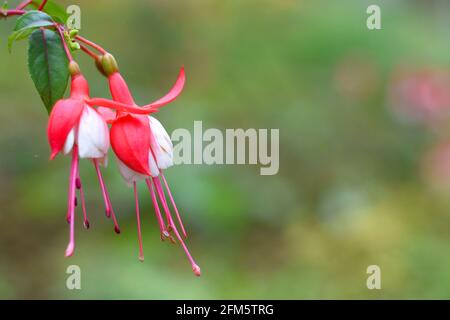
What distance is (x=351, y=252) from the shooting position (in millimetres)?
1913

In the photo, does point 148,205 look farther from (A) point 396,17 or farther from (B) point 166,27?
(A) point 396,17

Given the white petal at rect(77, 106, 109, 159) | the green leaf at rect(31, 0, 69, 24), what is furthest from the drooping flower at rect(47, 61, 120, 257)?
the green leaf at rect(31, 0, 69, 24)

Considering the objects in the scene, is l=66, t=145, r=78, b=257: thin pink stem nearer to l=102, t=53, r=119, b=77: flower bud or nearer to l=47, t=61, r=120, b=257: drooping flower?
l=47, t=61, r=120, b=257: drooping flower

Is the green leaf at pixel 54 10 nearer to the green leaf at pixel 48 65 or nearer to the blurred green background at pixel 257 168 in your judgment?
the green leaf at pixel 48 65

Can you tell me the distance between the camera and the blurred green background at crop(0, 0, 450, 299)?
1790 mm

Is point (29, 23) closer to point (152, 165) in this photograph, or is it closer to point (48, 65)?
point (48, 65)

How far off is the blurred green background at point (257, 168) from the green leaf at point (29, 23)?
3.55ft

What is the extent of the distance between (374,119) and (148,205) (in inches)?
37.4

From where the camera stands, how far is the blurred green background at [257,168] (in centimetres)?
179

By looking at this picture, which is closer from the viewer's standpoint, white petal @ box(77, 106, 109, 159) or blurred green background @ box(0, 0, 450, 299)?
white petal @ box(77, 106, 109, 159)

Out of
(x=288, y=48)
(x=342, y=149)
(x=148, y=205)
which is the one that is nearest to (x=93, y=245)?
(x=148, y=205)

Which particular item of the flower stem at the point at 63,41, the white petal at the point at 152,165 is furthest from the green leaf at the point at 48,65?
the white petal at the point at 152,165

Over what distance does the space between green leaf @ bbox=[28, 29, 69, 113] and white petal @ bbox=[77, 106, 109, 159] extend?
0.05 metres

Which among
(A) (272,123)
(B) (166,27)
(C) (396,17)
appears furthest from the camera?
(C) (396,17)
